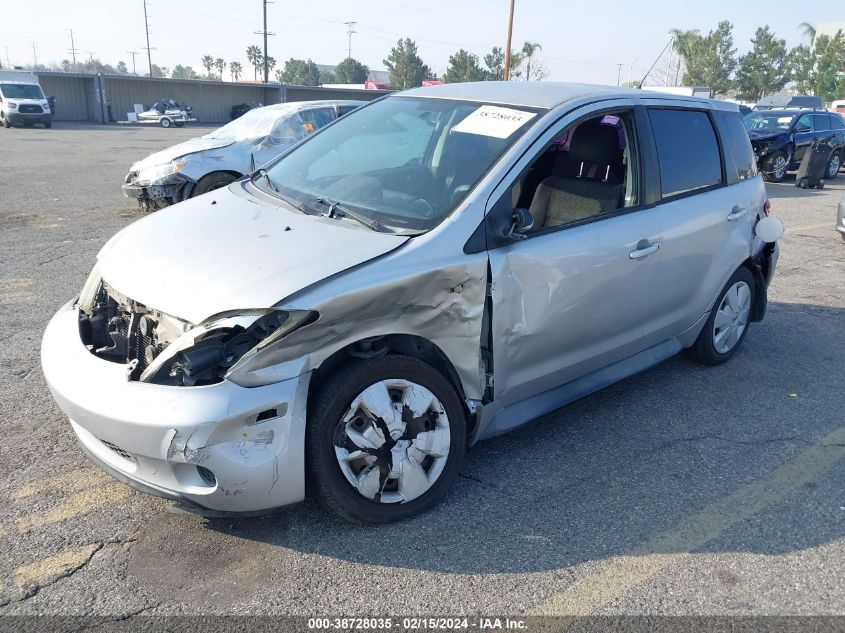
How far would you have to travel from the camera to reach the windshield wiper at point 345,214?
3168mm

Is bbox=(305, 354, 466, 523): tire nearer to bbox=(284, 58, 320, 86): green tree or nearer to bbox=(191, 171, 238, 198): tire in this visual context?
bbox=(191, 171, 238, 198): tire

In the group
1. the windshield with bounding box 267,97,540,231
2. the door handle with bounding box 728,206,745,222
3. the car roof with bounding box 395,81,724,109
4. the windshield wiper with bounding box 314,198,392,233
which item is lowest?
the door handle with bounding box 728,206,745,222

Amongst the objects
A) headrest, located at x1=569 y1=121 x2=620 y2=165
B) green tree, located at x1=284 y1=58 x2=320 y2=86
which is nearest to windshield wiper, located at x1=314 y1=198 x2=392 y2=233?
headrest, located at x1=569 y1=121 x2=620 y2=165

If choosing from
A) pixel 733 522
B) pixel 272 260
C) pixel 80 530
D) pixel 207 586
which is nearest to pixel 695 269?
pixel 733 522

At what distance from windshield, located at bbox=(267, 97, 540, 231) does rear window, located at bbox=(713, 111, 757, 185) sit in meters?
1.86

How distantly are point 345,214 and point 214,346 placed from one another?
3.27 feet

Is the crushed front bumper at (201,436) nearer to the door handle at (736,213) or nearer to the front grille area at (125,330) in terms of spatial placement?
the front grille area at (125,330)

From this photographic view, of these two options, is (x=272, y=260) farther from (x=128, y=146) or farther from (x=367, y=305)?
(x=128, y=146)

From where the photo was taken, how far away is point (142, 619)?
2482 mm

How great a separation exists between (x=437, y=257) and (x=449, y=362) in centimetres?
49

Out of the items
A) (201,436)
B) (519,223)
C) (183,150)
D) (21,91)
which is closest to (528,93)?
(519,223)

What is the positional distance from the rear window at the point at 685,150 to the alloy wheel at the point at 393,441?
207 centimetres

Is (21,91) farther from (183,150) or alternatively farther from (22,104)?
(183,150)

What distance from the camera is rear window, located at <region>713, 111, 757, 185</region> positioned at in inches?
185
